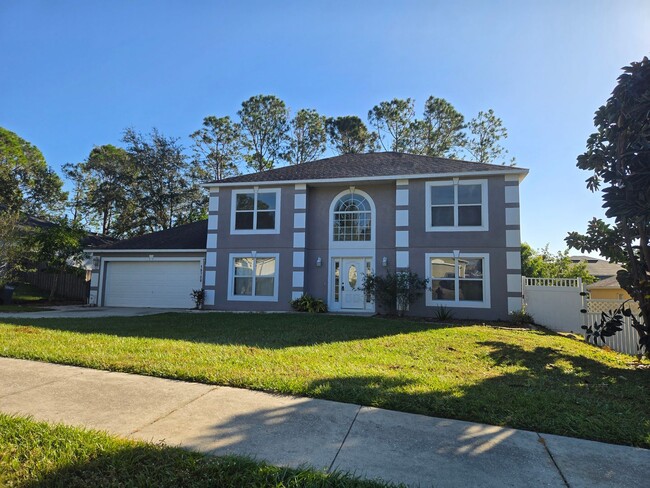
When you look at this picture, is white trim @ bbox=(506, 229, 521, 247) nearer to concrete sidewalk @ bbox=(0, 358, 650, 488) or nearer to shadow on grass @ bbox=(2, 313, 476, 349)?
shadow on grass @ bbox=(2, 313, 476, 349)

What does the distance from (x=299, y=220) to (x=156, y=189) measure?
18.0 meters

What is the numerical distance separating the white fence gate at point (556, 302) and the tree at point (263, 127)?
893 inches

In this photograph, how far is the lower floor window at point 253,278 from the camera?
50.4 ft

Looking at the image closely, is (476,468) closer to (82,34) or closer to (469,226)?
(469,226)

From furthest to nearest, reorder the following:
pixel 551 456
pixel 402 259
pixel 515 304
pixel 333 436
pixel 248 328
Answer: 1. pixel 402 259
2. pixel 515 304
3. pixel 248 328
4. pixel 333 436
5. pixel 551 456

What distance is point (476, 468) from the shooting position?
113 inches

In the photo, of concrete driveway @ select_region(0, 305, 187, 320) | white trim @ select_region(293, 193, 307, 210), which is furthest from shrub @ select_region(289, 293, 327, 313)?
concrete driveway @ select_region(0, 305, 187, 320)

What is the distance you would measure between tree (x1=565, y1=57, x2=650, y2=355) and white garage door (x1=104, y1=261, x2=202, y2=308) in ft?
45.4

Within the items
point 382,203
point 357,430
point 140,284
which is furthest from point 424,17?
point 140,284

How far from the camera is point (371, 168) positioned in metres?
15.6

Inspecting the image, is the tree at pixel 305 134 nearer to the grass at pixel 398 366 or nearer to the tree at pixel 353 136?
the tree at pixel 353 136

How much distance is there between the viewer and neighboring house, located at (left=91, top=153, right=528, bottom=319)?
44.5 feet

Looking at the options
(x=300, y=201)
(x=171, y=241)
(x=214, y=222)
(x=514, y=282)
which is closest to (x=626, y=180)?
(x=514, y=282)

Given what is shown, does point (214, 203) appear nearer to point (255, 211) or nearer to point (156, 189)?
point (255, 211)
